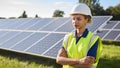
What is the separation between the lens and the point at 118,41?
15.9 m

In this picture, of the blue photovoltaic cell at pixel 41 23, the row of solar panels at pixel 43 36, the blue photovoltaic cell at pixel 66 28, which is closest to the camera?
the row of solar panels at pixel 43 36

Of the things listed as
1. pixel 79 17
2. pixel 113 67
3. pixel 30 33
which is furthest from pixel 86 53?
pixel 30 33

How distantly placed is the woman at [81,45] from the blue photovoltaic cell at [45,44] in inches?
198

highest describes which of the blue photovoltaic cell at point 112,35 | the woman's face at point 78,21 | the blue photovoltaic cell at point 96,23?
the woman's face at point 78,21

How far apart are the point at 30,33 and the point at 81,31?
25.4 feet

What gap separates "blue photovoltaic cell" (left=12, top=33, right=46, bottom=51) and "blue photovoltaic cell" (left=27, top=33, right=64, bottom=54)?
507 mm

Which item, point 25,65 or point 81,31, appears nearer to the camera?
point 81,31

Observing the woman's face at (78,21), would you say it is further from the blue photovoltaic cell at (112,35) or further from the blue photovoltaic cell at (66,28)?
the blue photovoltaic cell at (112,35)

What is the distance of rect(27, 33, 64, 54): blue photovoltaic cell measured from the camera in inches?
347

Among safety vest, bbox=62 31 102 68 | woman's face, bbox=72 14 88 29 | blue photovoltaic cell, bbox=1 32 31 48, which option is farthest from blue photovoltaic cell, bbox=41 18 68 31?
woman's face, bbox=72 14 88 29

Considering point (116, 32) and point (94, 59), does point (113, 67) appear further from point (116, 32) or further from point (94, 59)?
point (116, 32)

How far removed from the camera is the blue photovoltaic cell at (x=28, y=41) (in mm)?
9891

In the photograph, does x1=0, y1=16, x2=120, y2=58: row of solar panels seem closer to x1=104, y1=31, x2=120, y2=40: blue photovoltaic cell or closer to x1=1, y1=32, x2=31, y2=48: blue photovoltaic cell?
x1=1, y1=32, x2=31, y2=48: blue photovoltaic cell

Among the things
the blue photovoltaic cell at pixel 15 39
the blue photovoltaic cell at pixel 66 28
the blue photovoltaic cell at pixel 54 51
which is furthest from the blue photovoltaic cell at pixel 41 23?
the blue photovoltaic cell at pixel 54 51
